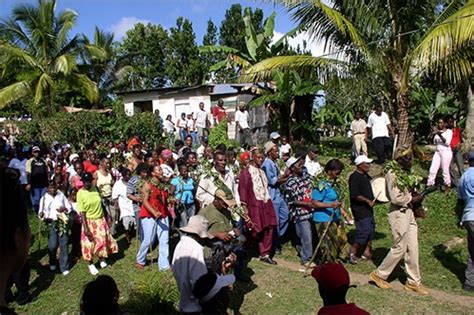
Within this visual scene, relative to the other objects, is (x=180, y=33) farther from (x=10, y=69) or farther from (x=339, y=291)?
(x=339, y=291)

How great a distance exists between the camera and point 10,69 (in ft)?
66.8

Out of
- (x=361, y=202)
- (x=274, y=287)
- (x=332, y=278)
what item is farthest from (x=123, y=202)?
(x=332, y=278)

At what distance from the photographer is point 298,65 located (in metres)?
10.6

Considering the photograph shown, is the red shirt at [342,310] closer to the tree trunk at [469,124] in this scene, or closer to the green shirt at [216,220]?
the green shirt at [216,220]

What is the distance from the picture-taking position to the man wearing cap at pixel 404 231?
6.15m

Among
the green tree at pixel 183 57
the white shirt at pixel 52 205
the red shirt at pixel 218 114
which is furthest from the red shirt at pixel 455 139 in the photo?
the green tree at pixel 183 57

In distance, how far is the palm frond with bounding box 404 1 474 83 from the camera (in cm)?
820

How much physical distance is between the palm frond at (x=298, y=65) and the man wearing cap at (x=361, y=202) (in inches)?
153

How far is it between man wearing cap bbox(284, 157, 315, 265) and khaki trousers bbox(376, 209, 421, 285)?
148 cm

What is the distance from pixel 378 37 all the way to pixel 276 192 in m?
5.33

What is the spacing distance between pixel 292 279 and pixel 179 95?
17012 mm

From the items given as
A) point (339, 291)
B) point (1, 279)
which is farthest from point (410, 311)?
point (1, 279)

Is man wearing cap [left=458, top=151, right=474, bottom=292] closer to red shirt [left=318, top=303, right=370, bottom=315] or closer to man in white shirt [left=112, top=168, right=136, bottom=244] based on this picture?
red shirt [left=318, top=303, right=370, bottom=315]

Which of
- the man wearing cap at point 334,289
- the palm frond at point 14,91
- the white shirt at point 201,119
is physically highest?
the palm frond at point 14,91
